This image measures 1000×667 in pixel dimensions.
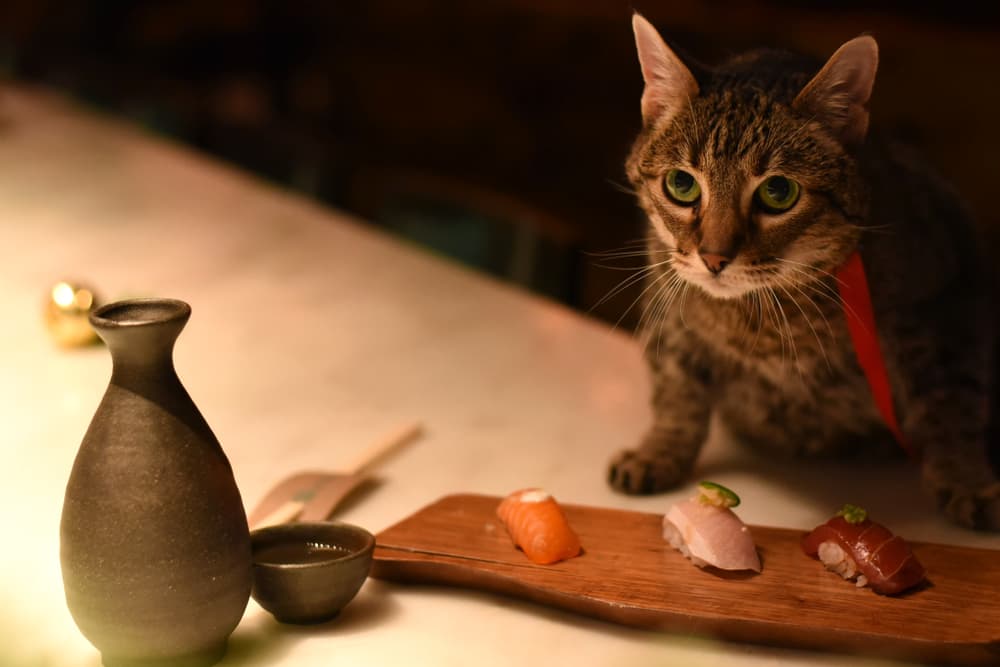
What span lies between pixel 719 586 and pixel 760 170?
484 millimetres

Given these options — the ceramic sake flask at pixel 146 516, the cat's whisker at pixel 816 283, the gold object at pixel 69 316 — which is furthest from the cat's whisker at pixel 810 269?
the gold object at pixel 69 316

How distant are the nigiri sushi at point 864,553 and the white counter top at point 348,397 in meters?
0.11

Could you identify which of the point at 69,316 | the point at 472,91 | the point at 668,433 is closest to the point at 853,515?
the point at 668,433

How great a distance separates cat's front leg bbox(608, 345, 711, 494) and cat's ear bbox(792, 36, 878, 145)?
42cm

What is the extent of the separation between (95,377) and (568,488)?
83 centimetres

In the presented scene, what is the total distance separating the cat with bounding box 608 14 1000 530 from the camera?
1358 mm

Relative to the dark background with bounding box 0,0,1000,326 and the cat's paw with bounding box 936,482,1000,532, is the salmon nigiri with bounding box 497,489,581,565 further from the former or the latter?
the dark background with bounding box 0,0,1000,326

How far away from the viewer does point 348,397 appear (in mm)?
1821

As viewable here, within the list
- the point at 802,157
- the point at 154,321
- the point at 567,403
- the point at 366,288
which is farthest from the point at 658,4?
the point at 154,321

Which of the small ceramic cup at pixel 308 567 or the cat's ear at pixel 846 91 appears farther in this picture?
the cat's ear at pixel 846 91

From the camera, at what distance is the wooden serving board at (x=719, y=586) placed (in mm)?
1151

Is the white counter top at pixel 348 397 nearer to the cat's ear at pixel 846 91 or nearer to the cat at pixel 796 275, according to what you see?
the cat at pixel 796 275

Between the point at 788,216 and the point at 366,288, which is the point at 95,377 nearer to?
the point at 366,288

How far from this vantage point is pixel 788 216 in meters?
1.36
